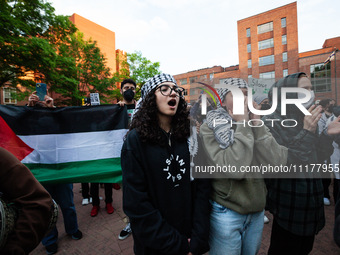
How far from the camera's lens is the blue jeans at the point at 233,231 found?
56.9 inches

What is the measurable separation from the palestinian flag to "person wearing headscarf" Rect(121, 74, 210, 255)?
1.97 m

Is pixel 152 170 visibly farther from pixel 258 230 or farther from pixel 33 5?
pixel 33 5

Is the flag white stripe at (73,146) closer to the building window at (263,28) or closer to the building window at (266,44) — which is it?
the building window at (266,44)

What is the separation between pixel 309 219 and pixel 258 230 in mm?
467

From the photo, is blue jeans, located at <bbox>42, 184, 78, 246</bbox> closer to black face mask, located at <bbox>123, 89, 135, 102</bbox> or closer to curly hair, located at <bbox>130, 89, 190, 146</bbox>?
black face mask, located at <bbox>123, 89, 135, 102</bbox>

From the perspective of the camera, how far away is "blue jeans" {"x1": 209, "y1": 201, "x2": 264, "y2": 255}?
4.74ft

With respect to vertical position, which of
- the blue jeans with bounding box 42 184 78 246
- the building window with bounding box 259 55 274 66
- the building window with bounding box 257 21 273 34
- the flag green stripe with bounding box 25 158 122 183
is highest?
the building window with bounding box 257 21 273 34

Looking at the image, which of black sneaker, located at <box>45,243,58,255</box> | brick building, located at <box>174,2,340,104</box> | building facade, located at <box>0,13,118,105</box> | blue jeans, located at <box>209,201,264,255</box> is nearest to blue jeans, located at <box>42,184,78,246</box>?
black sneaker, located at <box>45,243,58,255</box>

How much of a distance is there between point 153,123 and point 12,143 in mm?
2801

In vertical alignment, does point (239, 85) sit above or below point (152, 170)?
above

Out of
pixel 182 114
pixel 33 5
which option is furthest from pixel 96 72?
pixel 182 114

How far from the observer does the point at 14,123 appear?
113 inches

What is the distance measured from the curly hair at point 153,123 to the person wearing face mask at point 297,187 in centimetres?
90

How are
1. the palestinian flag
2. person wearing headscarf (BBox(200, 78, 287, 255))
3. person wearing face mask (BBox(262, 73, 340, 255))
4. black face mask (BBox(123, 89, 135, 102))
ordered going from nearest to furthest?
person wearing headscarf (BBox(200, 78, 287, 255)), person wearing face mask (BBox(262, 73, 340, 255)), the palestinian flag, black face mask (BBox(123, 89, 135, 102))
